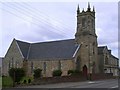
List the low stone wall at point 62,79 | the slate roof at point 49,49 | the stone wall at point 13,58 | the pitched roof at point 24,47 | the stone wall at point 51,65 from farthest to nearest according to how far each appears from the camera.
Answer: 1. the pitched roof at point 24,47
2. the stone wall at point 13,58
3. the slate roof at point 49,49
4. the stone wall at point 51,65
5. the low stone wall at point 62,79

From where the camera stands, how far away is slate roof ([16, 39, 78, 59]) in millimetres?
63719

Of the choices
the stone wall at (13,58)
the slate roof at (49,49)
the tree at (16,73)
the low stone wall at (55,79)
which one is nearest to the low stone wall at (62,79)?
the low stone wall at (55,79)

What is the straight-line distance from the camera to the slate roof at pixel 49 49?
63719 millimetres

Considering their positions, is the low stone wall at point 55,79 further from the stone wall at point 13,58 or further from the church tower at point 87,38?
the stone wall at point 13,58

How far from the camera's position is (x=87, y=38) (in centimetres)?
6556

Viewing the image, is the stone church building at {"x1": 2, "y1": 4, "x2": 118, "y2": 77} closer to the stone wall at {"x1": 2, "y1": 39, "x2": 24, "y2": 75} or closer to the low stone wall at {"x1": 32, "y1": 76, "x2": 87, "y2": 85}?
the stone wall at {"x1": 2, "y1": 39, "x2": 24, "y2": 75}

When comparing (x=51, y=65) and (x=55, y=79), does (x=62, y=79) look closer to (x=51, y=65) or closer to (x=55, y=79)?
(x=55, y=79)

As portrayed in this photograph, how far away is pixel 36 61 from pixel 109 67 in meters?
22.9

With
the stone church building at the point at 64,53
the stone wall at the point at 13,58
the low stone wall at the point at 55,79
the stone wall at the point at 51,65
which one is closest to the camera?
the low stone wall at the point at 55,79

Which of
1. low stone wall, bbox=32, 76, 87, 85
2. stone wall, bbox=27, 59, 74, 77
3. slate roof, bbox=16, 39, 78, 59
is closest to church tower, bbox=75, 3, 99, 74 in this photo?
slate roof, bbox=16, 39, 78, 59

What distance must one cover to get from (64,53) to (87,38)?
7.07m

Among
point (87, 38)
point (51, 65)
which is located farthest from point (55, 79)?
point (87, 38)

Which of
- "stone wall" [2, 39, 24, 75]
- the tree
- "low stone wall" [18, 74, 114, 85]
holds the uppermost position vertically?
"stone wall" [2, 39, 24, 75]

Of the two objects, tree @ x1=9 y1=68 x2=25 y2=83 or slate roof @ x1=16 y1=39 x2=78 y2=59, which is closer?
tree @ x1=9 y1=68 x2=25 y2=83
